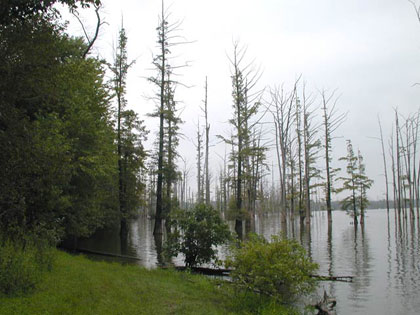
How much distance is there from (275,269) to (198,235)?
15.9 ft

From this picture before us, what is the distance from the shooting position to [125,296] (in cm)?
749

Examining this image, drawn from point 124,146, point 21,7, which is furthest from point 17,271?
point 124,146

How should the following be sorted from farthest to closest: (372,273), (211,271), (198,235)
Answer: (372,273)
(211,271)
(198,235)

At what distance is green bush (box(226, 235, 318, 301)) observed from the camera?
7355 millimetres

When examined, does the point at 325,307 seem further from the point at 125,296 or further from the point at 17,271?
the point at 17,271

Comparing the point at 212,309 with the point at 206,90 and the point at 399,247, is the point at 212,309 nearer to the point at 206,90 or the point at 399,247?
the point at 399,247

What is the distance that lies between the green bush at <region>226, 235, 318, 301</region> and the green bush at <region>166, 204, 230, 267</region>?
→ 3.57 meters

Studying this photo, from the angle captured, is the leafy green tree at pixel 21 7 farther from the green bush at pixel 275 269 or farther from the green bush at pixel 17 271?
the green bush at pixel 275 269

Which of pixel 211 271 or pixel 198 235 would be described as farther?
pixel 211 271

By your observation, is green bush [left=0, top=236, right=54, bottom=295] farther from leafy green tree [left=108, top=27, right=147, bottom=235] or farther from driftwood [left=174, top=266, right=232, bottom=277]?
leafy green tree [left=108, top=27, right=147, bottom=235]

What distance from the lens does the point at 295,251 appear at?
8.26 meters

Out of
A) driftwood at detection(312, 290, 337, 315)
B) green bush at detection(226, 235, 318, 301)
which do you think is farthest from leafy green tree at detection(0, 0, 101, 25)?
driftwood at detection(312, 290, 337, 315)

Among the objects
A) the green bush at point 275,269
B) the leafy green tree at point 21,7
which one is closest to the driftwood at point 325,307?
the green bush at point 275,269

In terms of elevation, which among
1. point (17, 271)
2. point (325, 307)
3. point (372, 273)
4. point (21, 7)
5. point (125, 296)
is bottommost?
point (372, 273)
